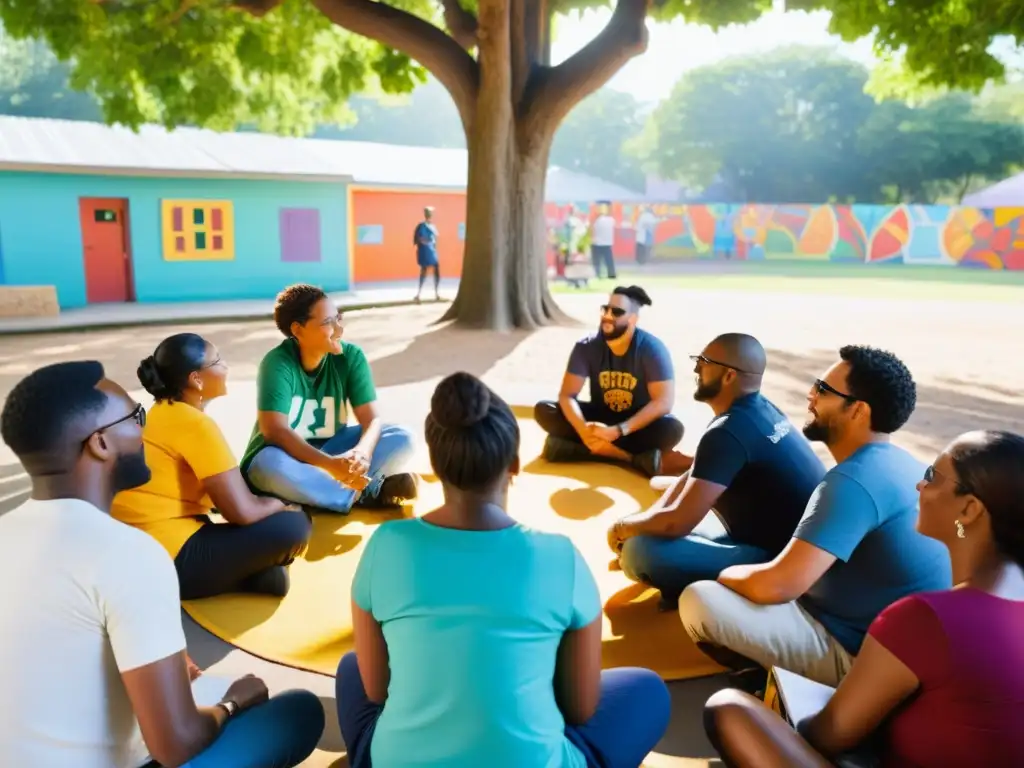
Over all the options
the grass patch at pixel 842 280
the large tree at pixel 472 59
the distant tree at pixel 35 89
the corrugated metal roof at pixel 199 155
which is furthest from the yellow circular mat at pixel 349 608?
the distant tree at pixel 35 89

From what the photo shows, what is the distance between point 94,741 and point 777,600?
6.60 feet

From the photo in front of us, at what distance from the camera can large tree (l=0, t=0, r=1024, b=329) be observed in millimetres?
12016

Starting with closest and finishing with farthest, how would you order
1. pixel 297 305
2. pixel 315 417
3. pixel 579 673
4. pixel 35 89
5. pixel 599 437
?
pixel 579 673 → pixel 297 305 → pixel 315 417 → pixel 599 437 → pixel 35 89

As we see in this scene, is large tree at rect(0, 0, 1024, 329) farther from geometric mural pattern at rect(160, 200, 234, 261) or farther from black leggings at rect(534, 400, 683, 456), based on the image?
black leggings at rect(534, 400, 683, 456)

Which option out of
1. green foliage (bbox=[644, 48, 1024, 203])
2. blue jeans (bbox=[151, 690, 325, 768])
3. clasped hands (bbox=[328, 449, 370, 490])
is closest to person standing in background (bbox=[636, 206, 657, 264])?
green foliage (bbox=[644, 48, 1024, 203])

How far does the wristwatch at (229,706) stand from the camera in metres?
2.27

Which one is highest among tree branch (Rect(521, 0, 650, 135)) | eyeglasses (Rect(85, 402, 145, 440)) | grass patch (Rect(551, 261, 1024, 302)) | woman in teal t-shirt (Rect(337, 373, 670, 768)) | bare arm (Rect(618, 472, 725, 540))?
tree branch (Rect(521, 0, 650, 135))

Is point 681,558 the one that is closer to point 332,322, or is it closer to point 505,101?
point 332,322

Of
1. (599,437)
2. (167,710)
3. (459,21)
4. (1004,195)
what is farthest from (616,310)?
(1004,195)

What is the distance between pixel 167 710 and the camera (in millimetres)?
1904

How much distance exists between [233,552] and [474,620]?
7.30 feet

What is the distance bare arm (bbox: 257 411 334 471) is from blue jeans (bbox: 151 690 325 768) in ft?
7.59

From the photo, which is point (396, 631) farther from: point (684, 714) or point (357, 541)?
point (357, 541)

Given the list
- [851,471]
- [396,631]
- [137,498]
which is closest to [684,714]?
[851,471]
